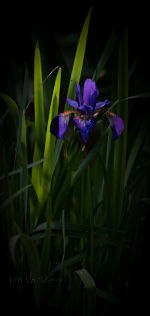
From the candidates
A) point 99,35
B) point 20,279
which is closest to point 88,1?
point 99,35

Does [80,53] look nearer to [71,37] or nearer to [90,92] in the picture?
[90,92]

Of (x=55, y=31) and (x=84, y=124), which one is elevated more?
(x=55, y=31)

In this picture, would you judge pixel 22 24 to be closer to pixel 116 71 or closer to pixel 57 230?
pixel 116 71

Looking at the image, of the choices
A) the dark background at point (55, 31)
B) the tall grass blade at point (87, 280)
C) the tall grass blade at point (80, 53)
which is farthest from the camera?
the dark background at point (55, 31)

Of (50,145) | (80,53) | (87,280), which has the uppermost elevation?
(80,53)

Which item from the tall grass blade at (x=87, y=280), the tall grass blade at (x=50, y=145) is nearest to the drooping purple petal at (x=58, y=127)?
the tall grass blade at (x=50, y=145)

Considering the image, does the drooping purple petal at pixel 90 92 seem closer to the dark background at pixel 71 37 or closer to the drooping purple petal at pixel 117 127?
the drooping purple petal at pixel 117 127

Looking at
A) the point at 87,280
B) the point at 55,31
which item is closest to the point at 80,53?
the point at 55,31

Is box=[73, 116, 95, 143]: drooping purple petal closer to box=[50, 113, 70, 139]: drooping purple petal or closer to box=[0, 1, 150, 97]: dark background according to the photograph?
box=[50, 113, 70, 139]: drooping purple petal
